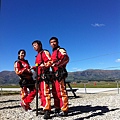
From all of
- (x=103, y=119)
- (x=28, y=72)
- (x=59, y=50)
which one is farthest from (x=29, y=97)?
(x=103, y=119)

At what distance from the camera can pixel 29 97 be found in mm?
6246

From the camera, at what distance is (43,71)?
214 inches

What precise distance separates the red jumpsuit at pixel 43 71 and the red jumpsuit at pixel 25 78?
30.2 inches

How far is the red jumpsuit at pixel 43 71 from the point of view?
5.27m

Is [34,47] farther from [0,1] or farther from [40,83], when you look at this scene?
[0,1]

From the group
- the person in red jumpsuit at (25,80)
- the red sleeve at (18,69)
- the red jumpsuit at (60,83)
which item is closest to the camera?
the red jumpsuit at (60,83)

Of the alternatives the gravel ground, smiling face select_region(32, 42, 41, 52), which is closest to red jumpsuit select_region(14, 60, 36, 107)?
the gravel ground

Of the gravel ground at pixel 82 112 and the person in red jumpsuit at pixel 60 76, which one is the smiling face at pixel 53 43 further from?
the gravel ground at pixel 82 112

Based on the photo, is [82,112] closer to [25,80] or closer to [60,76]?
[60,76]

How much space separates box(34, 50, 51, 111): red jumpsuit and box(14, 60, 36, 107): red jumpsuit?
767mm

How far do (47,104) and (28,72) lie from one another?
1278 mm

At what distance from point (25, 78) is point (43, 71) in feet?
3.29

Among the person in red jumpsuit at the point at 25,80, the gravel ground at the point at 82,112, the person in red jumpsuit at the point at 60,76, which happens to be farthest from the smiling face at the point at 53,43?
the gravel ground at the point at 82,112

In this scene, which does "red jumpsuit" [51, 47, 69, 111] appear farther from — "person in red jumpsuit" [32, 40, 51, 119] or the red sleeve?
the red sleeve
